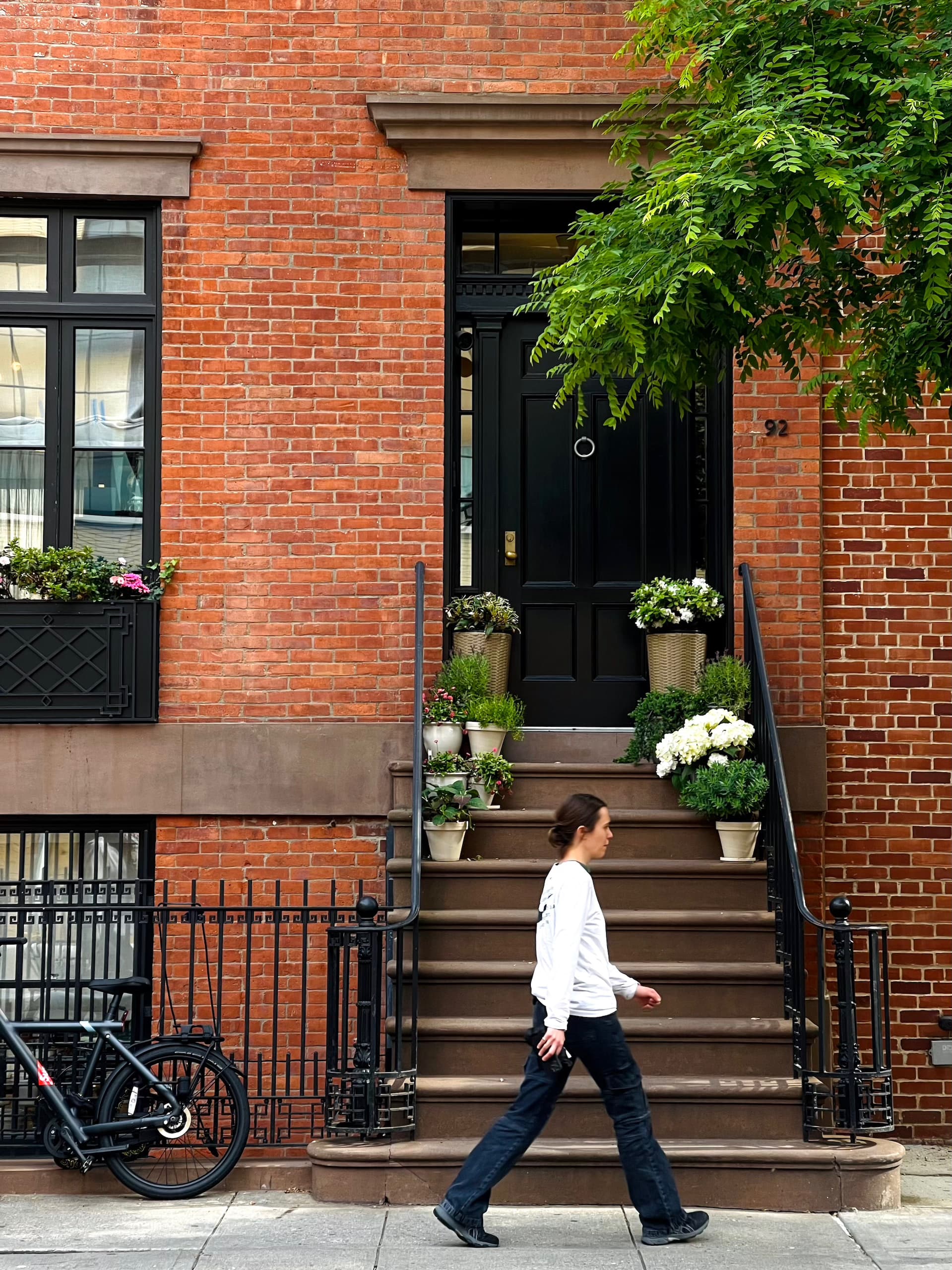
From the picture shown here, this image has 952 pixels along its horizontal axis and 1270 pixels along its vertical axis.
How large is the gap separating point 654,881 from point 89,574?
3.75 m

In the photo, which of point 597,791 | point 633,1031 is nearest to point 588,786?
point 597,791

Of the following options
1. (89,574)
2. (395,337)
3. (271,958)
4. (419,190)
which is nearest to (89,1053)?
(271,958)

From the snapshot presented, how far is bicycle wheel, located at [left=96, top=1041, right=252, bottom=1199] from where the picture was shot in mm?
6562

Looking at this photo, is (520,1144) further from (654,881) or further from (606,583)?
(606,583)

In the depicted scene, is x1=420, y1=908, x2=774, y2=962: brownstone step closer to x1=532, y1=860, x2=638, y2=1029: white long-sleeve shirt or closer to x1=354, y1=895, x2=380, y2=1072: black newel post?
x1=354, y1=895, x2=380, y2=1072: black newel post

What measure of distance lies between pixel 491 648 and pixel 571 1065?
3342 mm

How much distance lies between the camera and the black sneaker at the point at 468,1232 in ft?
18.8

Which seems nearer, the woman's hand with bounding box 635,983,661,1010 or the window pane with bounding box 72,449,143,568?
the woman's hand with bounding box 635,983,661,1010

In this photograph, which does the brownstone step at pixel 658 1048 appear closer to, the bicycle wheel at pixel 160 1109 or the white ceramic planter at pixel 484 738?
the bicycle wheel at pixel 160 1109

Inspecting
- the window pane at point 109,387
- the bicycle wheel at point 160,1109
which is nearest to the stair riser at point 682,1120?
the bicycle wheel at point 160,1109

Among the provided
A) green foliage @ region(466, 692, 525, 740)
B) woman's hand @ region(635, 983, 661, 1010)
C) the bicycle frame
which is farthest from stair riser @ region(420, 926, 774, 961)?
the bicycle frame

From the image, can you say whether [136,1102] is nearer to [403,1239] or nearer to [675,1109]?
[403,1239]

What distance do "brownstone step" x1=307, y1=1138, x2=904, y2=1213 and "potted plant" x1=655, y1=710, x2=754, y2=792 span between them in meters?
2.14

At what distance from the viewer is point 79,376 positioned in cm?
891
